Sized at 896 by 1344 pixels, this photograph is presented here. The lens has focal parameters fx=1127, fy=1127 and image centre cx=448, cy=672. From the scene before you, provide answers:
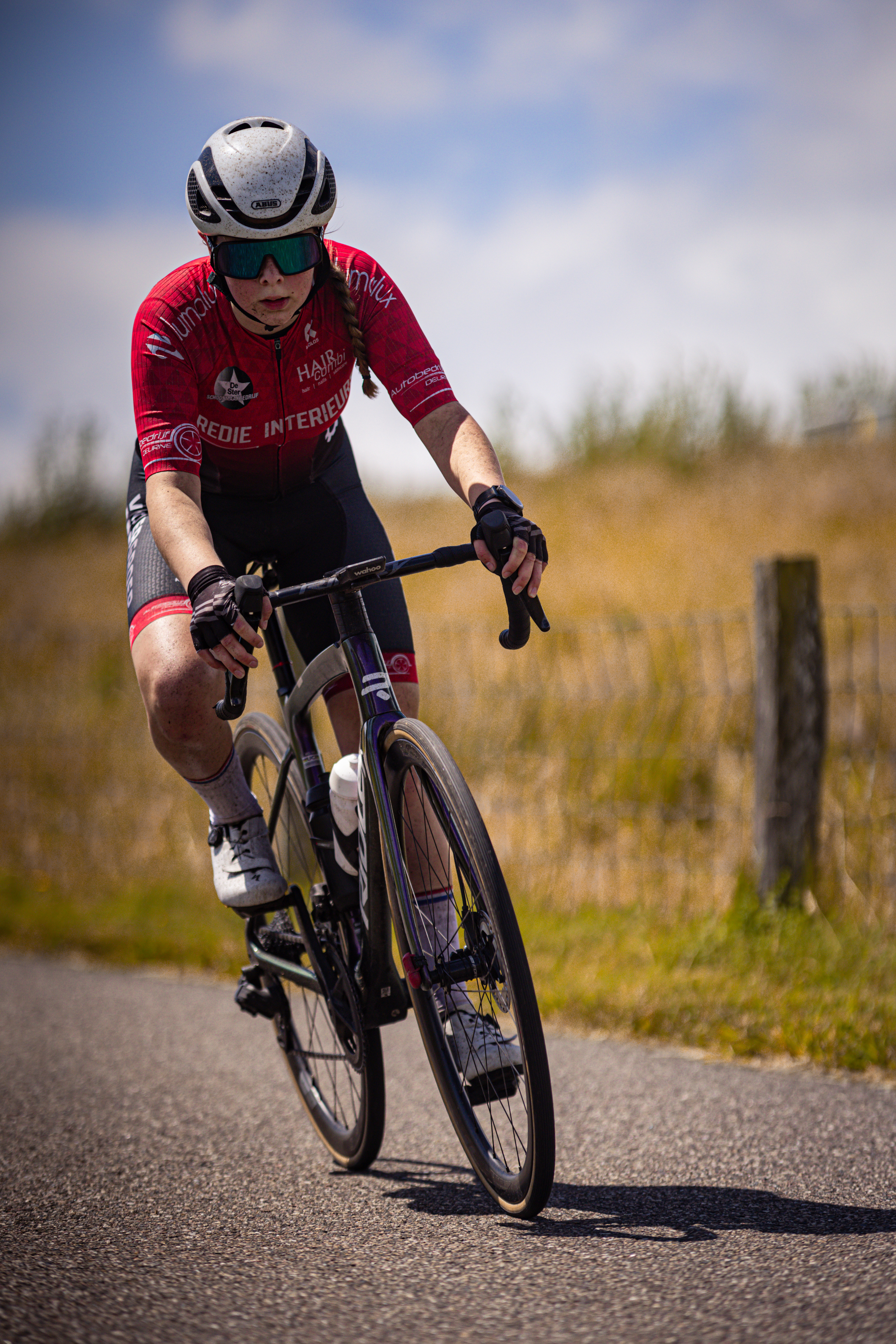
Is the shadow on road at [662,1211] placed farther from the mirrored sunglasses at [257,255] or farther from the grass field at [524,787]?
the mirrored sunglasses at [257,255]

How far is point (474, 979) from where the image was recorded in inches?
103

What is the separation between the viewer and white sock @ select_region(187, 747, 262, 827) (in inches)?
126

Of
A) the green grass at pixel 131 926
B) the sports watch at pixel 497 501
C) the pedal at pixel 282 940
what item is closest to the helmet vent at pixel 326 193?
the sports watch at pixel 497 501

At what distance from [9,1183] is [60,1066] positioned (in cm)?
113

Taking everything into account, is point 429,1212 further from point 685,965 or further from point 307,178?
point 307,178

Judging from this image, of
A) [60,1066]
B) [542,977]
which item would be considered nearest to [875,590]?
[542,977]

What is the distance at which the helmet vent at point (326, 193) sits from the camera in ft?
9.12

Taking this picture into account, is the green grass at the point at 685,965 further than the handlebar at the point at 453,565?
Yes

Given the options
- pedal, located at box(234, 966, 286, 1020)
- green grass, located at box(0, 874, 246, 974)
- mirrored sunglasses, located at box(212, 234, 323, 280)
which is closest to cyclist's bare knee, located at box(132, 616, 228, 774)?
pedal, located at box(234, 966, 286, 1020)

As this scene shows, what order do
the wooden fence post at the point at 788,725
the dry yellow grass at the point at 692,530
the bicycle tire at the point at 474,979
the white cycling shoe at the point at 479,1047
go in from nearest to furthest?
the bicycle tire at the point at 474,979
the white cycling shoe at the point at 479,1047
the wooden fence post at the point at 788,725
the dry yellow grass at the point at 692,530

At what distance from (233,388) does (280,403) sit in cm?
14

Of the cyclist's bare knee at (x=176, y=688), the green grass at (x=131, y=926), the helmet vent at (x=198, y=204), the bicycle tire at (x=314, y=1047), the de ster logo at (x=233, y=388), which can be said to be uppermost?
the helmet vent at (x=198, y=204)

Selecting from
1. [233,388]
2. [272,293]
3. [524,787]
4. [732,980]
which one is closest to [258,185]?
[272,293]

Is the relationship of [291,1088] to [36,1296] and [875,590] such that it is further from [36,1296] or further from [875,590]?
[875,590]
